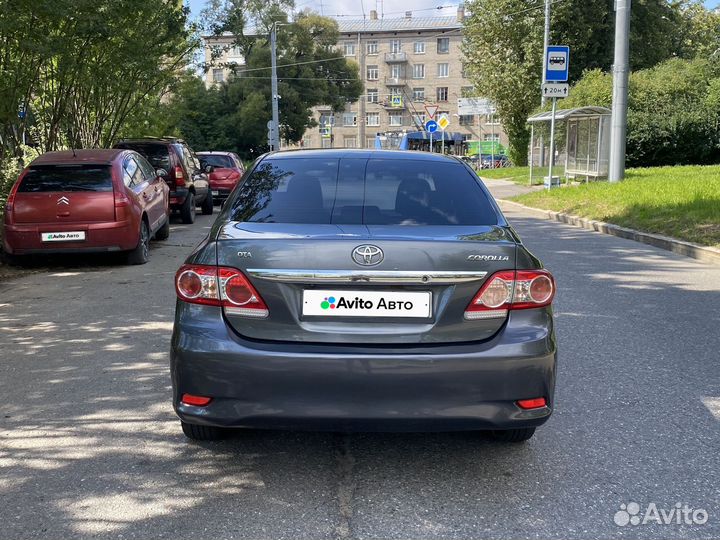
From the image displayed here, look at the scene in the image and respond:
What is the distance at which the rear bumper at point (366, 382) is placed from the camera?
3244 mm

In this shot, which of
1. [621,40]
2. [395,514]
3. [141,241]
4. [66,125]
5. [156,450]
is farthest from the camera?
[66,125]

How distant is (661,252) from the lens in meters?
11.7

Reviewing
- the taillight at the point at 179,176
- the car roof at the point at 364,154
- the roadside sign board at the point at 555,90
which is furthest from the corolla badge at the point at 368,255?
the roadside sign board at the point at 555,90

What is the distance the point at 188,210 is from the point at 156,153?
4.43 ft

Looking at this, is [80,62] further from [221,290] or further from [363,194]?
[221,290]

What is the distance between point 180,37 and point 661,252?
45.9ft

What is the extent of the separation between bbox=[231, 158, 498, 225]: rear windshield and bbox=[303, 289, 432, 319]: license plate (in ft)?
1.71

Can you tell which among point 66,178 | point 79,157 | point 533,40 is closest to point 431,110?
point 533,40

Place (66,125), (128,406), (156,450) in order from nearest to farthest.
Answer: (156,450) < (128,406) < (66,125)

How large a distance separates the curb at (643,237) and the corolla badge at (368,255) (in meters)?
8.47

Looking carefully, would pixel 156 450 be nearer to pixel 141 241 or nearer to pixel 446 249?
pixel 446 249

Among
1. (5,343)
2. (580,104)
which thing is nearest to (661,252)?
(5,343)

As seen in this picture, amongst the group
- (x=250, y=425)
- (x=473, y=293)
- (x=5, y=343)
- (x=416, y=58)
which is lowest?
(x=5, y=343)

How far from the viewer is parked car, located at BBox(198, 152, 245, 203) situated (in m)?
21.4
